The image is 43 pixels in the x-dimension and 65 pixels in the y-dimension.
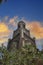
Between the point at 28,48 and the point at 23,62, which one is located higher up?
the point at 28,48

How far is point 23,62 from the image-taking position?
3575 cm

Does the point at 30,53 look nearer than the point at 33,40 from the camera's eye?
Yes

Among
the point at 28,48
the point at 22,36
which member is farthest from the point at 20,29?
the point at 28,48

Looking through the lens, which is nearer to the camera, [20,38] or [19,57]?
[19,57]

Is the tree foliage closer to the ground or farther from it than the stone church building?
closer to the ground

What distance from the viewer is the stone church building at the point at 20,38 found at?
240ft

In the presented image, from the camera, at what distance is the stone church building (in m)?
73.3

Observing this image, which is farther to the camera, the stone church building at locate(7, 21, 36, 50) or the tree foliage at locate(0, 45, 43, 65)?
the stone church building at locate(7, 21, 36, 50)

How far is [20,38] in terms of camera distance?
245 ft

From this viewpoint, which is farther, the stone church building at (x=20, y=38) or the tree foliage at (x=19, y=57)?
the stone church building at (x=20, y=38)

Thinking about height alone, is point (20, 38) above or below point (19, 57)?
above

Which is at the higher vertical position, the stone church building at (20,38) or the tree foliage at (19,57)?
the stone church building at (20,38)

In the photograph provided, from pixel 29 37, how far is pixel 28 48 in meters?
37.7

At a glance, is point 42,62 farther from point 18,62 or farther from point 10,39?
point 10,39
